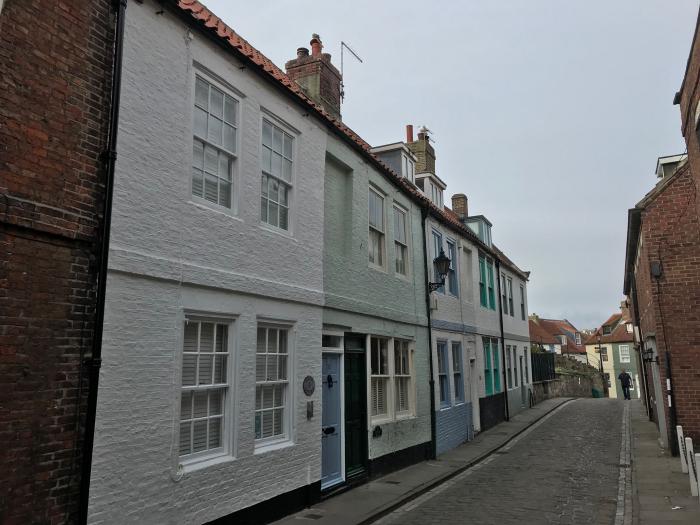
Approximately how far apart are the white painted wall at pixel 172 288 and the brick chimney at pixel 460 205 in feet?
59.1

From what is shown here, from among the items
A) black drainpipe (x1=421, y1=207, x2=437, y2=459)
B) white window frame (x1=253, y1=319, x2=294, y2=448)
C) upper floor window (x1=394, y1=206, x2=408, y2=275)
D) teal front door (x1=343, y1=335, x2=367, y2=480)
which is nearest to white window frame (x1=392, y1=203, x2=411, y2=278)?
upper floor window (x1=394, y1=206, x2=408, y2=275)

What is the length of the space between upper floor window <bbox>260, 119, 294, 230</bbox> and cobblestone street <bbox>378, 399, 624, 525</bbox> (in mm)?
5081

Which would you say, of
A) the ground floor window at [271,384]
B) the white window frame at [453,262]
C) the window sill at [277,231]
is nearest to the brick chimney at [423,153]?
the white window frame at [453,262]

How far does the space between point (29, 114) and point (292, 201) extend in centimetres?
437

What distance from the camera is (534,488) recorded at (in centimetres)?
1035

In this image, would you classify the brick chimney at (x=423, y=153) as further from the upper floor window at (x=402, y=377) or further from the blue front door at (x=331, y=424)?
the blue front door at (x=331, y=424)

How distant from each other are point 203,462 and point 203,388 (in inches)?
34.6

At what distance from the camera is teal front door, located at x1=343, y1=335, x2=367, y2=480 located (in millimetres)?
10375

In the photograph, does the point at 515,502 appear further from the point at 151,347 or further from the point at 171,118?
the point at 171,118

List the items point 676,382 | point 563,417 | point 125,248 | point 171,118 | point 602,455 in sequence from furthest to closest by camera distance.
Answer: point 563,417 < point 602,455 < point 676,382 < point 171,118 < point 125,248

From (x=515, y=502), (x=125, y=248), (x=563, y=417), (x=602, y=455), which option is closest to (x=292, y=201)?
(x=125, y=248)

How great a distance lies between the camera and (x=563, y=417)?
23.0m

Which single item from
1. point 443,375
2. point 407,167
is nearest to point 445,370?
Result: point 443,375

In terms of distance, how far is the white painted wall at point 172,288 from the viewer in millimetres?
5672
